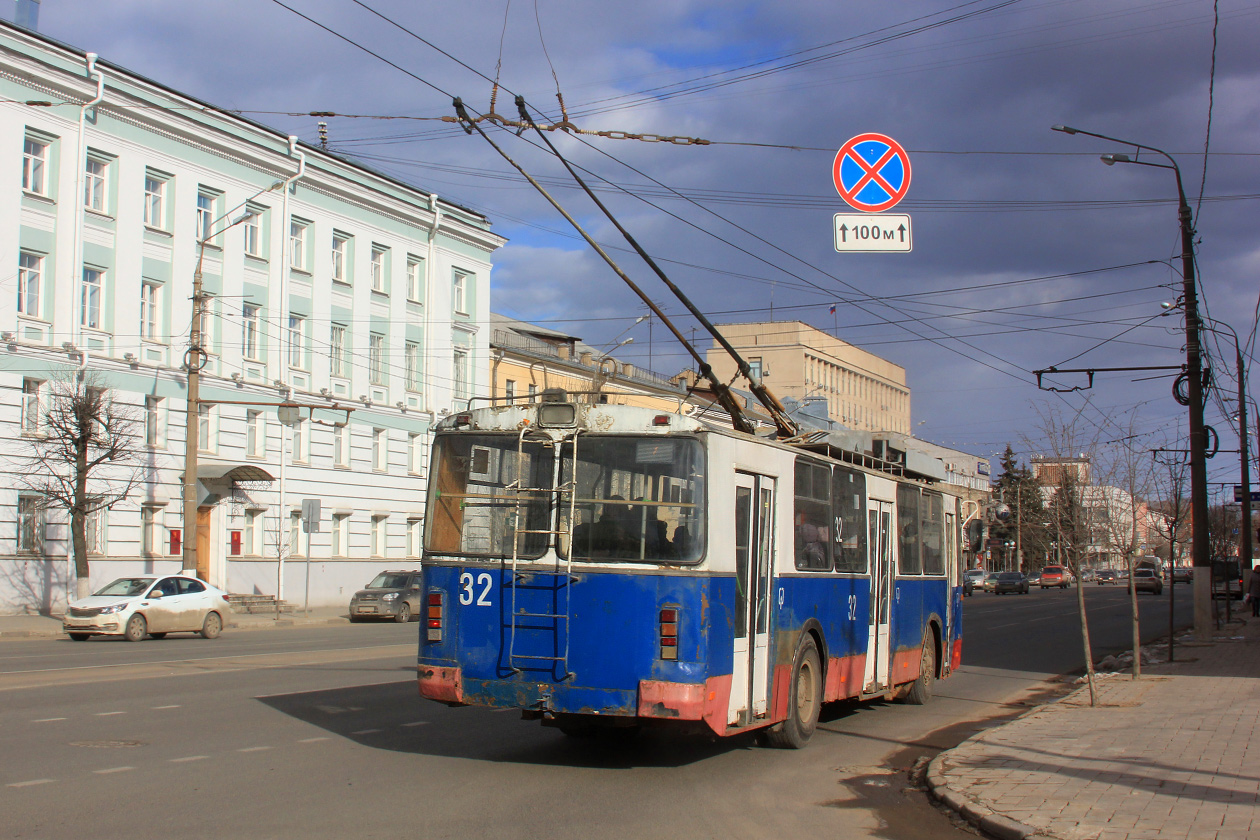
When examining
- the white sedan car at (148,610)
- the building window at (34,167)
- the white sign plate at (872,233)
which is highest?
the building window at (34,167)

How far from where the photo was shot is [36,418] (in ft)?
105

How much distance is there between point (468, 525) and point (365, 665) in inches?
373

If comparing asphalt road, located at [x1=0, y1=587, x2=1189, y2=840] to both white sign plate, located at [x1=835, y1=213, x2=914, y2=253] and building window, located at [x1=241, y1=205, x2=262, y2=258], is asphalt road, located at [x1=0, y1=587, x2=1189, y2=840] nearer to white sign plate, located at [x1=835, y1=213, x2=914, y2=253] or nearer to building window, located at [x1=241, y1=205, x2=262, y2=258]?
white sign plate, located at [x1=835, y1=213, x2=914, y2=253]

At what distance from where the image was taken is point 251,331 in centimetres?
4050

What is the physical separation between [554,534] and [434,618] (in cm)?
126

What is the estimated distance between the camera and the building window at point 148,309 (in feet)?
119

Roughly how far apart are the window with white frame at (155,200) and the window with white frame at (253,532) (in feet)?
32.0

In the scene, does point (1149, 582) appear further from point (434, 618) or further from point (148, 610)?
point (434, 618)

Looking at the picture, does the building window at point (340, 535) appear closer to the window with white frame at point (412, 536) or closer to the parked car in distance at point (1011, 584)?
the window with white frame at point (412, 536)

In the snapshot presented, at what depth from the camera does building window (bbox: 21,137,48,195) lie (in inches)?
1287

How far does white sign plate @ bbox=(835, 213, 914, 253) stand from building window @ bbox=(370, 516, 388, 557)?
3645 cm

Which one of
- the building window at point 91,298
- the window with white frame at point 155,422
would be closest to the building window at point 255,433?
the window with white frame at point 155,422

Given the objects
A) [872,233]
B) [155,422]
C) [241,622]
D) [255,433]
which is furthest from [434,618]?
[255,433]

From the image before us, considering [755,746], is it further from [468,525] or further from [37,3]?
[37,3]
